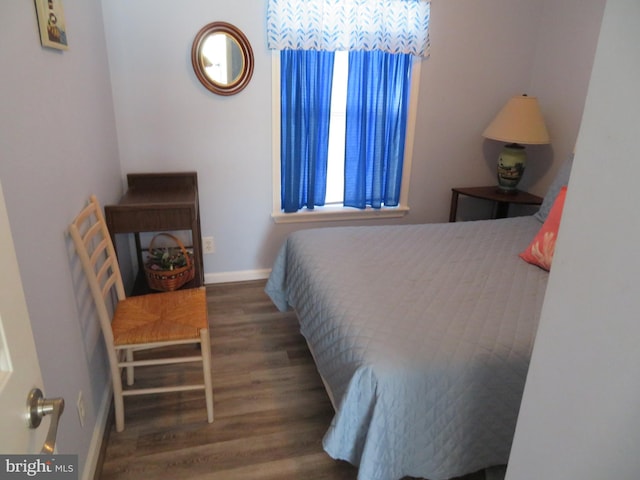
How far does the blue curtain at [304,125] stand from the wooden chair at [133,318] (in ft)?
4.39

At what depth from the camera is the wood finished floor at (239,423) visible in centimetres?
177

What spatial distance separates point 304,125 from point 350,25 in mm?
728

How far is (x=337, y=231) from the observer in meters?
2.68

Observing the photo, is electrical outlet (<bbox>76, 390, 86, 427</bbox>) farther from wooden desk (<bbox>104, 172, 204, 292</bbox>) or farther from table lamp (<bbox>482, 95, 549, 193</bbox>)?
table lamp (<bbox>482, 95, 549, 193</bbox>)

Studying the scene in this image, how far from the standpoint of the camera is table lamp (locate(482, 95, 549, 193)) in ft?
10.4

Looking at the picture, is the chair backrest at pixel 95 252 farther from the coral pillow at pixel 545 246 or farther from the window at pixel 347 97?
the coral pillow at pixel 545 246

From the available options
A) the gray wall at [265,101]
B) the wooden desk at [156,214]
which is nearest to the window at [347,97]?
the gray wall at [265,101]

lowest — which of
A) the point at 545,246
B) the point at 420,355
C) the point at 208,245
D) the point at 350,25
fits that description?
the point at 208,245

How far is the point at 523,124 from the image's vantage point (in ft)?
10.4

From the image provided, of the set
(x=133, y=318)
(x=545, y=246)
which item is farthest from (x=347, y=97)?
(x=133, y=318)

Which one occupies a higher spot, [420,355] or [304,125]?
[304,125]

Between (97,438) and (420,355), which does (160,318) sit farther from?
(420,355)

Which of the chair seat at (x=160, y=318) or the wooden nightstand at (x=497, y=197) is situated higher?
the wooden nightstand at (x=497, y=197)

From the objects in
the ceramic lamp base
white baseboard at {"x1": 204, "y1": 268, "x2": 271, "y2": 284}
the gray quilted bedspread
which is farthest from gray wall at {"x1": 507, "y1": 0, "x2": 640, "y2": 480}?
the ceramic lamp base
